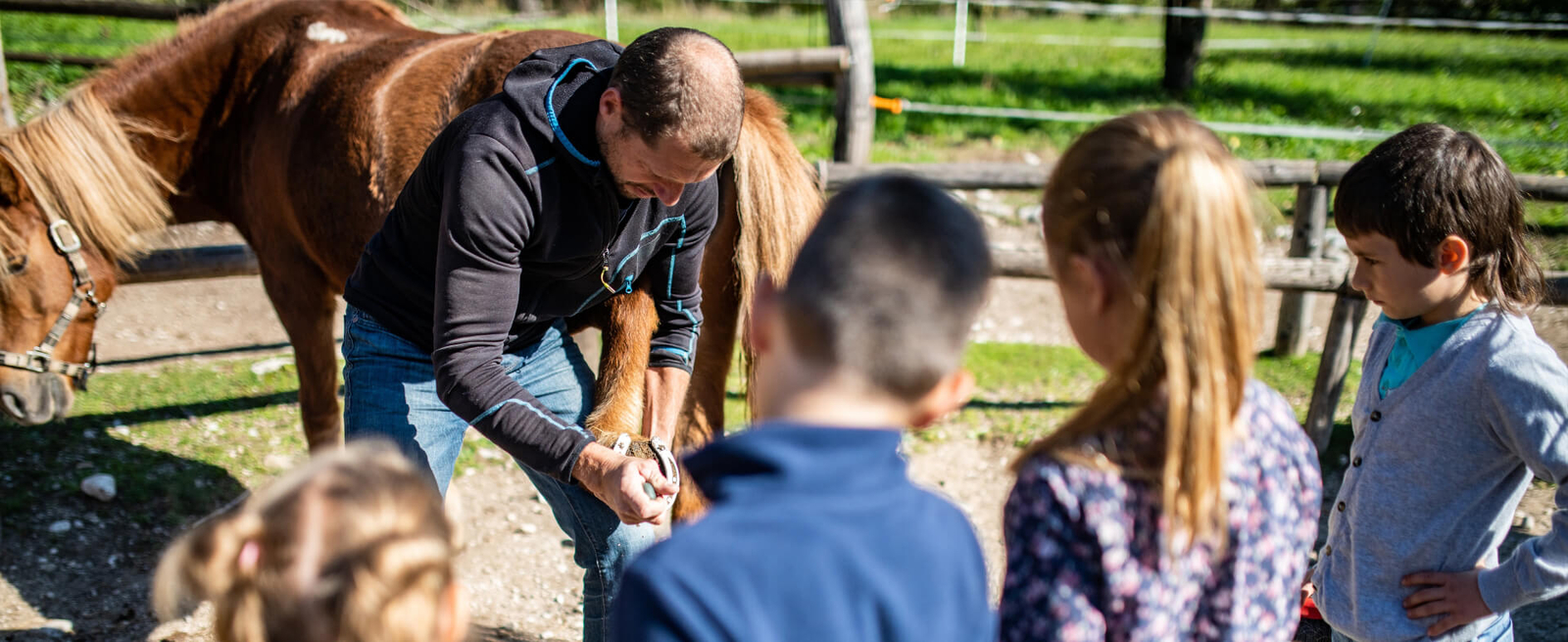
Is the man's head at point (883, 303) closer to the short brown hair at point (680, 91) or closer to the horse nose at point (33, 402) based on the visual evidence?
the short brown hair at point (680, 91)

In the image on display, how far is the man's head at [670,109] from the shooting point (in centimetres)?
176

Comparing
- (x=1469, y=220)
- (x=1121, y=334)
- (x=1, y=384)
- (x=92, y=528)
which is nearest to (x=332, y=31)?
(x=1, y=384)

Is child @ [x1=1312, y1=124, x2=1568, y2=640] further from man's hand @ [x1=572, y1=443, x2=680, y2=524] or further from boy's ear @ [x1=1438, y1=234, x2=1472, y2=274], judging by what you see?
man's hand @ [x1=572, y1=443, x2=680, y2=524]

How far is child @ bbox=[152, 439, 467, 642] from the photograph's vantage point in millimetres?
965

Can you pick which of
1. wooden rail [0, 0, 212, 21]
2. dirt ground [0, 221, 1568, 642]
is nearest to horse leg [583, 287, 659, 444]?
dirt ground [0, 221, 1568, 642]

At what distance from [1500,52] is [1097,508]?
15.5 metres

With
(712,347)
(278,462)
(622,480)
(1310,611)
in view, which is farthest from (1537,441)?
(278,462)

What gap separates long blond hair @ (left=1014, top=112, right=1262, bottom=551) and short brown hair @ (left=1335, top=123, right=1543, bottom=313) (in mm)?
704

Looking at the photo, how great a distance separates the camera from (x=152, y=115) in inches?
127

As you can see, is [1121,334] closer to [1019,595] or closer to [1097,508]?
[1097,508]

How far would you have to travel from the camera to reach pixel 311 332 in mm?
3035

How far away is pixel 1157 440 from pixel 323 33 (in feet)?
9.72

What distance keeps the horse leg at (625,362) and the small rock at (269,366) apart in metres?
2.88

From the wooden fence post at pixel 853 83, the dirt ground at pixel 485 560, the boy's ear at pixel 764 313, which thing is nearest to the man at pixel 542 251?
the boy's ear at pixel 764 313
